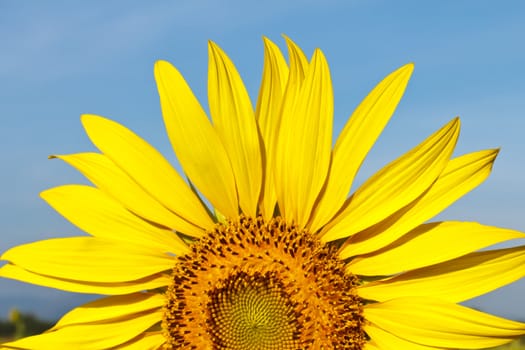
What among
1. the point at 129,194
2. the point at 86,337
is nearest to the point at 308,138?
the point at 129,194

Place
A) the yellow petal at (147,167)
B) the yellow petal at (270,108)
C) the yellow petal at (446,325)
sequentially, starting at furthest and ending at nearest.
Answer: the yellow petal at (147,167), the yellow petal at (270,108), the yellow petal at (446,325)

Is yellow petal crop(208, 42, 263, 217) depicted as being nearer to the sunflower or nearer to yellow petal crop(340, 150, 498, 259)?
the sunflower

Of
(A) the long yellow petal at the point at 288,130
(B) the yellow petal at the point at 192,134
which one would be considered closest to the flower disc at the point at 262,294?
(A) the long yellow petal at the point at 288,130

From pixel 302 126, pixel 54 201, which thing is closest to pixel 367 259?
pixel 302 126

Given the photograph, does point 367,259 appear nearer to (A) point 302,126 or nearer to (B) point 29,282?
(A) point 302,126

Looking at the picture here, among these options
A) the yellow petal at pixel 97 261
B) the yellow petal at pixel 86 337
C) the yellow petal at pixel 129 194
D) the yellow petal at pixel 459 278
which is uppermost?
the yellow petal at pixel 129 194

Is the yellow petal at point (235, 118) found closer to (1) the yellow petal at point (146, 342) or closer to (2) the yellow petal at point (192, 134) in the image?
(2) the yellow petal at point (192, 134)
